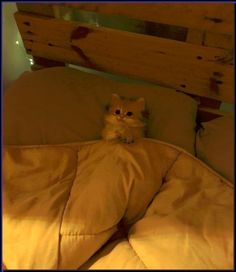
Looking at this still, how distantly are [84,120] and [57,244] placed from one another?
45 centimetres

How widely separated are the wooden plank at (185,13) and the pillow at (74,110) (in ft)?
0.82

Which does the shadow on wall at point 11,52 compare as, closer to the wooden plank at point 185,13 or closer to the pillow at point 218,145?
the wooden plank at point 185,13

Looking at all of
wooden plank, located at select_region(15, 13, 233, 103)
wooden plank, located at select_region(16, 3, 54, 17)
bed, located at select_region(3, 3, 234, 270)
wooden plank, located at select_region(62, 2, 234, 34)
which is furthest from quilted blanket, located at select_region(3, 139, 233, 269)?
wooden plank, located at select_region(16, 3, 54, 17)

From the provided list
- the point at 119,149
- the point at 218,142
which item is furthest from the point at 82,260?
the point at 218,142

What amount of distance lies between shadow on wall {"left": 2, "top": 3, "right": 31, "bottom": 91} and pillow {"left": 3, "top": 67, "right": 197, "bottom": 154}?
0.31 metres

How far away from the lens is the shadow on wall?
4.05 feet

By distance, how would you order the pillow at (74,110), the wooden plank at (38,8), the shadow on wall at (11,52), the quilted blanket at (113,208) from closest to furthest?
the quilted blanket at (113,208) → the pillow at (74,110) → the wooden plank at (38,8) → the shadow on wall at (11,52)

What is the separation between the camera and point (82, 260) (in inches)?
27.4

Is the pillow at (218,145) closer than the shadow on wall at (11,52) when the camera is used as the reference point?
Yes

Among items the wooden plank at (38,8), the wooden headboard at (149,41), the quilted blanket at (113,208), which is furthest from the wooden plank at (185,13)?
the quilted blanket at (113,208)

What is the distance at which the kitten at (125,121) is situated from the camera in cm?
88

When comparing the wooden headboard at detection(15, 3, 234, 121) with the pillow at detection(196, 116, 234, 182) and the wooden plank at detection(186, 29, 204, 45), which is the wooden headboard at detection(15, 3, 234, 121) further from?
the pillow at detection(196, 116, 234, 182)

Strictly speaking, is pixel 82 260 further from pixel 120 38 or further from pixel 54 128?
pixel 120 38

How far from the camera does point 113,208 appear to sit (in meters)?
0.74
